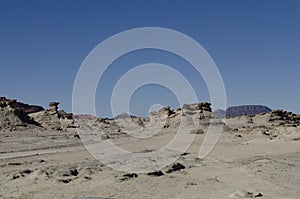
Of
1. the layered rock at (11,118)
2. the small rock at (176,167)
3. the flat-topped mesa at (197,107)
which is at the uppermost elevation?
the flat-topped mesa at (197,107)

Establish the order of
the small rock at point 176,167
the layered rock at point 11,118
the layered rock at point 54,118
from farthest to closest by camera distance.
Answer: the layered rock at point 54,118, the layered rock at point 11,118, the small rock at point 176,167

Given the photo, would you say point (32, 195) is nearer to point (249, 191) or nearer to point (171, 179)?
point (171, 179)

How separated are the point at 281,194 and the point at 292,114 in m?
73.7

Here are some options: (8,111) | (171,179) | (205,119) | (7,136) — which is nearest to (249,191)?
(171,179)

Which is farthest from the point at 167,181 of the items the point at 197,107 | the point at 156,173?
the point at 197,107

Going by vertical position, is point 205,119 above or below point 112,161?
above

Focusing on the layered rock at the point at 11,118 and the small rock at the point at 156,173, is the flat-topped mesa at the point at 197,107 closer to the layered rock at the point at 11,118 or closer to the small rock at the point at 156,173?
the layered rock at the point at 11,118

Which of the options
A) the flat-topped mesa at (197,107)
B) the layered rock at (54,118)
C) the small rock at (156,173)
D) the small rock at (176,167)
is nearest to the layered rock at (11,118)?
the layered rock at (54,118)

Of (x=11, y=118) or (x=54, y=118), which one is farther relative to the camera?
(x=54, y=118)

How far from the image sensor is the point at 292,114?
8200 centimetres

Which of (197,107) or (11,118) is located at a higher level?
(197,107)

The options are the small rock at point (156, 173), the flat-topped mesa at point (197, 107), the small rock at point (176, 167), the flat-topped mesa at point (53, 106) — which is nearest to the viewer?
the small rock at point (156, 173)

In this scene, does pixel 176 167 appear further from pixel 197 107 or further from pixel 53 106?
pixel 53 106

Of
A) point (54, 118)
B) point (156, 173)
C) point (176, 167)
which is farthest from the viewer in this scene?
point (54, 118)
